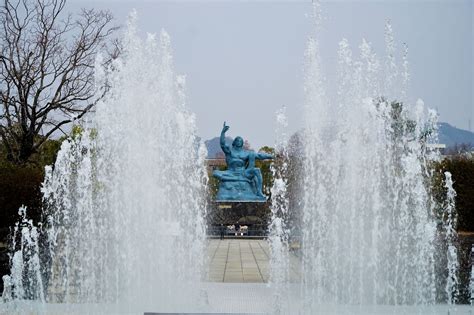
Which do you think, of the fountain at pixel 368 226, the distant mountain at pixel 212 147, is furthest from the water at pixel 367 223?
the distant mountain at pixel 212 147

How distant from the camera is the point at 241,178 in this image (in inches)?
826

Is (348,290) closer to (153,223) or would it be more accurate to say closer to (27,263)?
(153,223)

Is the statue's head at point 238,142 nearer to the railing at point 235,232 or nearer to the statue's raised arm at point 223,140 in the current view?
the statue's raised arm at point 223,140

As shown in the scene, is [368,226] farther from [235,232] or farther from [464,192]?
[235,232]

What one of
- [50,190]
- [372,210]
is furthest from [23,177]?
[372,210]

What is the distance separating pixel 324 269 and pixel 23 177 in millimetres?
6965

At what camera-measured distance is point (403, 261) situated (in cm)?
1010

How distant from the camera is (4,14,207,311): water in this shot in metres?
9.53

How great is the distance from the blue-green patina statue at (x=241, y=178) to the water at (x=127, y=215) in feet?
22.7

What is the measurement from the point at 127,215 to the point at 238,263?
3.60 metres

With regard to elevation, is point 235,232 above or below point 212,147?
below

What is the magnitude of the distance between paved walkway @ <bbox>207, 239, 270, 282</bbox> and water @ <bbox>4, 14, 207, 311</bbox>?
48 centimetres

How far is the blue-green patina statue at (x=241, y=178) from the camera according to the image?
2095cm

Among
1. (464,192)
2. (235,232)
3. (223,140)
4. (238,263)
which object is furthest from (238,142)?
(238,263)
